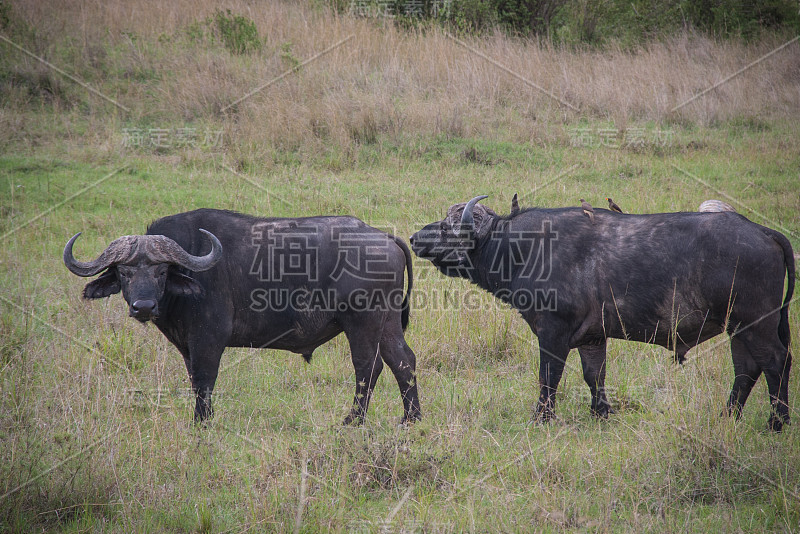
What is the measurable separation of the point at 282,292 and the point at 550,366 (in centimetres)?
183

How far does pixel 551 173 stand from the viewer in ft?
33.1

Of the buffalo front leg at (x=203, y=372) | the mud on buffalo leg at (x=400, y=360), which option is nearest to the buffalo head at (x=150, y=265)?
the buffalo front leg at (x=203, y=372)

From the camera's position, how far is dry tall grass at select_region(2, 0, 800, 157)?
429 inches

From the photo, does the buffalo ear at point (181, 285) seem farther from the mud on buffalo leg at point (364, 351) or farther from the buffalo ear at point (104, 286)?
the mud on buffalo leg at point (364, 351)

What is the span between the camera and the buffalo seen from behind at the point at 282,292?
15.7ft

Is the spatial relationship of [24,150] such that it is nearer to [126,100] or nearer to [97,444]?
[126,100]

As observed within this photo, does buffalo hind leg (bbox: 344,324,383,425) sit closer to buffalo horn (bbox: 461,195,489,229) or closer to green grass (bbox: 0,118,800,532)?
green grass (bbox: 0,118,800,532)

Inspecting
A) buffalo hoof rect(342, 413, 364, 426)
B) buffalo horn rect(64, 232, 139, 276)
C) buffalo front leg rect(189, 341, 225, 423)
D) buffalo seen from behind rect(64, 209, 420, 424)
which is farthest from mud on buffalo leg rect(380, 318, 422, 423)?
buffalo horn rect(64, 232, 139, 276)

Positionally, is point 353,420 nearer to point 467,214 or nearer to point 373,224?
point 467,214

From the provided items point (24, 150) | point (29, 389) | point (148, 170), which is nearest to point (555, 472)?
point (29, 389)

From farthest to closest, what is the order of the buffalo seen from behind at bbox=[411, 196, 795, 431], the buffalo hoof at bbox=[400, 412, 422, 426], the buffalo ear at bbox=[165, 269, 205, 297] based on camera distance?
the buffalo hoof at bbox=[400, 412, 422, 426] → the buffalo ear at bbox=[165, 269, 205, 297] → the buffalo seen from behind at bbox=[411, 196, 795, 431]

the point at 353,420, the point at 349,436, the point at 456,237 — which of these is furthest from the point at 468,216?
the point at 349,436

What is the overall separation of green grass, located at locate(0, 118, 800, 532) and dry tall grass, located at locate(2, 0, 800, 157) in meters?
2.92

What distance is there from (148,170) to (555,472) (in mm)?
7472
